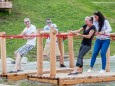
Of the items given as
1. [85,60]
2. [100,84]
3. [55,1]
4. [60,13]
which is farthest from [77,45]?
[100,84]

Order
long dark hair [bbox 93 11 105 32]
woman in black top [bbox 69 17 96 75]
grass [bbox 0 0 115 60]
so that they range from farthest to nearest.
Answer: grass [bbox 0 0 115 60]
long dark hair [bbox 93 11 105 32]
woman in black top [bbox 69 17 96 75]

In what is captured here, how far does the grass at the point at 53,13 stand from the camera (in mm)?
27688

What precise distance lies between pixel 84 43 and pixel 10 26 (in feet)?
47.0

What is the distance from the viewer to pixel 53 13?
3081 cm

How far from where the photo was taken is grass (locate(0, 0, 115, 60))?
27.7 metres

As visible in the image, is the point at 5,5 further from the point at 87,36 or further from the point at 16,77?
the point at 87,36

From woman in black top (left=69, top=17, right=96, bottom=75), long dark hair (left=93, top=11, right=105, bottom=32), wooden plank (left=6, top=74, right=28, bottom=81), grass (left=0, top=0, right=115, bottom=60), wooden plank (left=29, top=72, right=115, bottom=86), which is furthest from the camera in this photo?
grass (left=0, top=0, right=115, bottom=60)

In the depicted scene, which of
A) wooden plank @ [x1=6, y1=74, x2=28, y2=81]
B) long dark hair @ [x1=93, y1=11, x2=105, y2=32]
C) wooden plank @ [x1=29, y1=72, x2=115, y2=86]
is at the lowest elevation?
wooden plank @ [x1=6, y1=74, x2=28, y2=81]

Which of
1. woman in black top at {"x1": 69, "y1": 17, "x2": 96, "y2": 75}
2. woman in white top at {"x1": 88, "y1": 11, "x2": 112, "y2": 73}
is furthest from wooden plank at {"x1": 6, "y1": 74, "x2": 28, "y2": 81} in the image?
woman in white top at {"x1": 88, "y1": 11, "x2": 112, "y2": 73}

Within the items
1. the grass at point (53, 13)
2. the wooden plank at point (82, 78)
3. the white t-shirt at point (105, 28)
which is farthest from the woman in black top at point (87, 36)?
the grass at point (53, 13)

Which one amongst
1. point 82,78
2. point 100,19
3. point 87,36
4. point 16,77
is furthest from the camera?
point 16,77

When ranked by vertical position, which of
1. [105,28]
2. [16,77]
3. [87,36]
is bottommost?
[16,77]

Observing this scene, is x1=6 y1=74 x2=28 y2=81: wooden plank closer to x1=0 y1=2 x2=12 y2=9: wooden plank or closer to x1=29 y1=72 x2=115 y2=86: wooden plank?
x1=29 y1=72 x2=115 y2=86: wooden plank

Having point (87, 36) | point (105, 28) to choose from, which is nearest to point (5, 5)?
point (105, 28)
